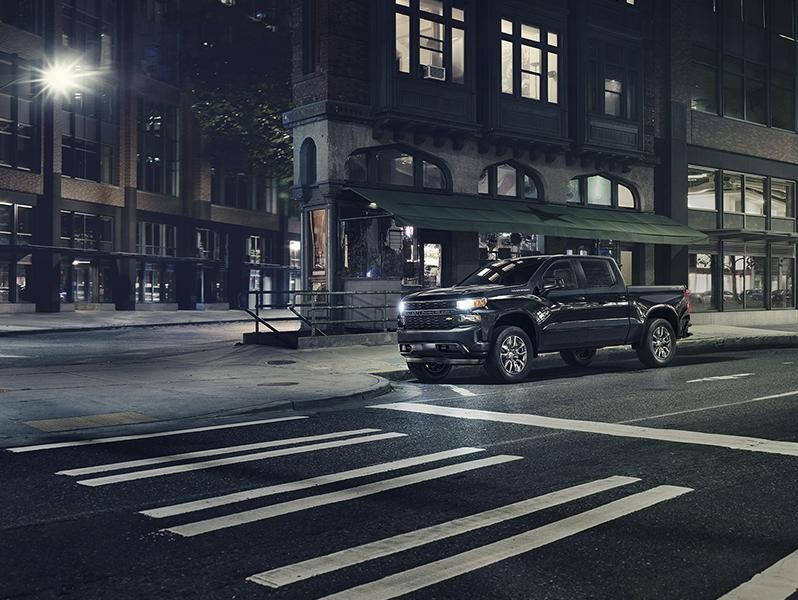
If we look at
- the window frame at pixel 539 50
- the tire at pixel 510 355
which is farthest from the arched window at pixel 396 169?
the tire at pixel 510 355

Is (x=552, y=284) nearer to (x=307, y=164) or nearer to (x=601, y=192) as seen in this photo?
(x=307, y=164)

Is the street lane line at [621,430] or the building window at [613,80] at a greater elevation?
the building window at [613,80]

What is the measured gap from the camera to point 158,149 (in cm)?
5191

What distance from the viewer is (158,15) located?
169 feet

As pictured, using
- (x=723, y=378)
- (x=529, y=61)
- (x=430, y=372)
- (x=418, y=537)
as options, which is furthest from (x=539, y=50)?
(x=418, y=537)

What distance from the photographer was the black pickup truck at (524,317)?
14.0m

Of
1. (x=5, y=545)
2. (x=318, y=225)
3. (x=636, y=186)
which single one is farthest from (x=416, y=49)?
(x=5, y=545)

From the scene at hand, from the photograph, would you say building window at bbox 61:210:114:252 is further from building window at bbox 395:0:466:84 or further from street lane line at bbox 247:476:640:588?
street lane line at bbox 247:476:640:588

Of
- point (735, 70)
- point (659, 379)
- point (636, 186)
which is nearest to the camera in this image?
point (659, 379)

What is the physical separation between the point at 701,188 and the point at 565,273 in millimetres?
19221

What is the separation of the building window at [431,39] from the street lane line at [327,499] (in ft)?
57.9

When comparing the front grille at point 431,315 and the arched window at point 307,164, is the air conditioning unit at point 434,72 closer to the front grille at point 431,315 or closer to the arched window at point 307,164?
the arched window at point 307,164

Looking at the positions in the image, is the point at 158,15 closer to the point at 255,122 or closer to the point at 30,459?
the point at 255,122

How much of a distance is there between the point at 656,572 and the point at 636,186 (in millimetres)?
27251
